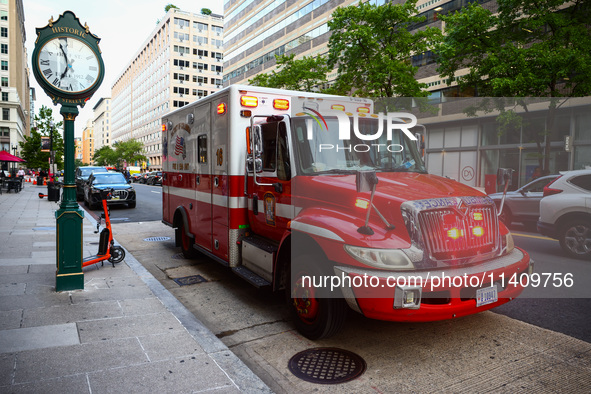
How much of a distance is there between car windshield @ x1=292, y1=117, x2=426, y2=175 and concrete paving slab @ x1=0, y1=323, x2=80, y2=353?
3.02m

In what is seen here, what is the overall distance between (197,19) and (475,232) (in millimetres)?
107808

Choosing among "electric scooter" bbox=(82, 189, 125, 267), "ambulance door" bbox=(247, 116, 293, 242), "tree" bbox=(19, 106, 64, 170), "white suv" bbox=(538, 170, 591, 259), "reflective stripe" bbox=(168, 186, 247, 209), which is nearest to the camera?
"ambulance door" bbox=(247, 116, 293, 242)

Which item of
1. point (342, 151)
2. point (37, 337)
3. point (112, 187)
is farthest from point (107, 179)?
point (342, 151)

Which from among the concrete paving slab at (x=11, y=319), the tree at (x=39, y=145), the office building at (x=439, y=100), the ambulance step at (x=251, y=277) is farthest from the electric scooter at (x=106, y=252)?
the tree at (x=39, y=145)

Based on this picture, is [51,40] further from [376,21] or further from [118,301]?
[376,21]

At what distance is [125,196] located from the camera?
19.0 m

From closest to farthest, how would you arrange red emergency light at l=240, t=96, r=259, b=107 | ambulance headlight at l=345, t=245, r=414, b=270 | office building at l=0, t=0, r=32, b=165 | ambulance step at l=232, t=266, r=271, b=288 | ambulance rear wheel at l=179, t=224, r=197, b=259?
ambulance headlight at l=345, t=245, r=414, b=270, ambulance step at l=232, t=266, r=271, b=288, red emergency light at l=240, t=96, r=259, b=107, ambulance rear wheel at l=179, t=224, r=197, b=259, office building at l=0, t=0, r=32, b=165

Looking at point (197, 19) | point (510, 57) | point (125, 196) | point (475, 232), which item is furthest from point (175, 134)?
point (197, 19)

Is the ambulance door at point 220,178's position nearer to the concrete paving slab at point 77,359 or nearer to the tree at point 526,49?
the concrete paving slab at point 77,359

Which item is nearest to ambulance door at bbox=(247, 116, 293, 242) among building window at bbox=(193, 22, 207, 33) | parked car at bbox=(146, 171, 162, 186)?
parked car at bbox=(146, 171, 162, 186)

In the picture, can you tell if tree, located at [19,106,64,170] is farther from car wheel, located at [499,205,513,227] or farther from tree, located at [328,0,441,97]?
car wheel, located at [499,205,513,227]

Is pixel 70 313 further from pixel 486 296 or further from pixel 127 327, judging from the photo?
pixel 486 296

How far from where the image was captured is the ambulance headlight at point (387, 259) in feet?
12.5

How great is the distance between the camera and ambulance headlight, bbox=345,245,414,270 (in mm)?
3812
